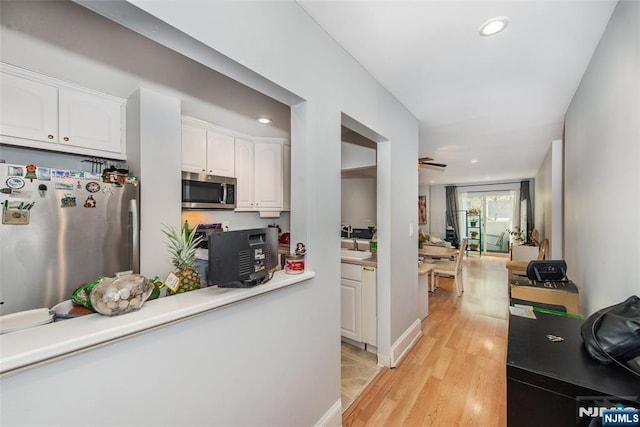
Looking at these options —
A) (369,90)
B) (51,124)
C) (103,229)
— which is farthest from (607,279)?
(51,124)

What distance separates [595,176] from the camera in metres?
1.71

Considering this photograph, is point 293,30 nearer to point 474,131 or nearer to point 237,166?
point 237,166

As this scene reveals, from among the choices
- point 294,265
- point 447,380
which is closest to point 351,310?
point 447,380

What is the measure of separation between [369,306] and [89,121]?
2.91 metres

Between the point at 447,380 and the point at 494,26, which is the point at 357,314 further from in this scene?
the point at 494,26

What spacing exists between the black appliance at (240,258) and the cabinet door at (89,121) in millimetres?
1901

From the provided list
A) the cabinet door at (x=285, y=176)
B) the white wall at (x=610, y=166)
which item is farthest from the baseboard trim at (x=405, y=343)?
the cabinet door at (x=285, y=176)

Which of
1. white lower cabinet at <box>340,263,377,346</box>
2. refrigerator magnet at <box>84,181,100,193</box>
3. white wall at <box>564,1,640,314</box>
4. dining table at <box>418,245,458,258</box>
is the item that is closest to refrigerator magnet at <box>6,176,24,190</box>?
refrigerator magnet at <box>84,181,100,193</box>

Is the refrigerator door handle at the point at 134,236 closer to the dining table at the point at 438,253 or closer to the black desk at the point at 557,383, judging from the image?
the black desk at the point at 557,383

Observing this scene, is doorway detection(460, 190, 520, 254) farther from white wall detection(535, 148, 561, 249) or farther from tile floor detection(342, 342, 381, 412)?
tile floor detection(342, 342, 381, 412)

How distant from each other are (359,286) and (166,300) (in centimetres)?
191

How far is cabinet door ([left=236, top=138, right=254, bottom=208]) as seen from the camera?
10.4 feet

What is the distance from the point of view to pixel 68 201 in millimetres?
1735

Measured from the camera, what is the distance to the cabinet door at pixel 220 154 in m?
2.86
